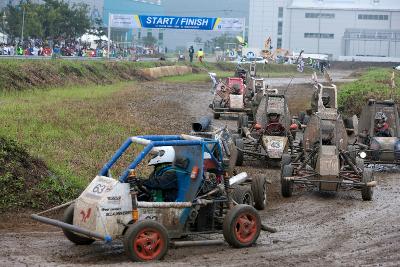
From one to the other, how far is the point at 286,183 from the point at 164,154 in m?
4.73

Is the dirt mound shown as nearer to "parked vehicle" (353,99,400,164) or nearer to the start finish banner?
"parked vehicle" (353,99,400,164)

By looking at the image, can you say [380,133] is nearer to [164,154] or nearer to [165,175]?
[164,154]

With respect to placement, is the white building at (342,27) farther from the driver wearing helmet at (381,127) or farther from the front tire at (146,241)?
the front tire at (146,241)

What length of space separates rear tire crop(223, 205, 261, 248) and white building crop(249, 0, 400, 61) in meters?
95.7

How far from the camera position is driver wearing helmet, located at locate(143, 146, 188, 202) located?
10.2 meters

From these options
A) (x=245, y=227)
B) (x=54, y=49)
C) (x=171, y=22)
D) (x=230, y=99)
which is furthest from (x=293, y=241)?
(x=171, y=22)

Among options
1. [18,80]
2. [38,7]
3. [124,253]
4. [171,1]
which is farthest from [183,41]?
[124,253]

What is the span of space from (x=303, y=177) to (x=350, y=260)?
5.41 m

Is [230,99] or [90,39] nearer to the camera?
[230,99]

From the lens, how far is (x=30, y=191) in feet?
41.8

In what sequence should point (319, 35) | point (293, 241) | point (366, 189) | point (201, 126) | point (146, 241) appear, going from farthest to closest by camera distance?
1. point (319, 35)
2. point (366, 189)
3. point (201, 126)
4. point (293, 241)
5. point (146, 241)

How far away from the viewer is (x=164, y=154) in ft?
34.6

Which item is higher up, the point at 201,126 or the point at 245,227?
the point at 201,126

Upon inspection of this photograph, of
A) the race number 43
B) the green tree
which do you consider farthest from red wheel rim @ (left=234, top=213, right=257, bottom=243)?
the green tree
